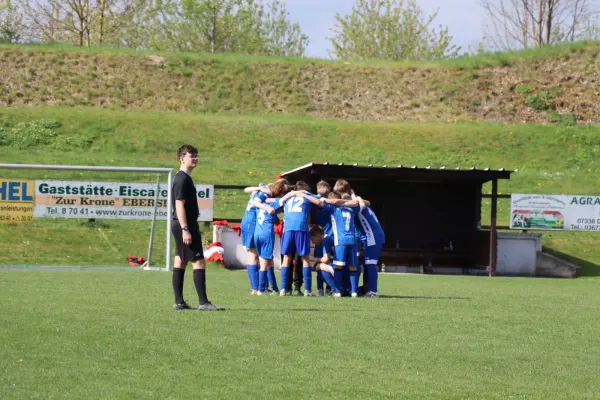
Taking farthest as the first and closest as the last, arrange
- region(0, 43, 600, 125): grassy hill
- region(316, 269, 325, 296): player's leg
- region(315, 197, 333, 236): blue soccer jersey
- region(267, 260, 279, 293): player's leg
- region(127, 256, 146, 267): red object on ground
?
1. region(0, 43, 600, 125): grassy hill
2. region(127, 256, 146, 267): red object on ground
3. region(267, 260, 279, 293): player's leg
4. region(316, 269, 325, 296): player's leg
5. region(315, 197, 333, 236): blue soccer jersey

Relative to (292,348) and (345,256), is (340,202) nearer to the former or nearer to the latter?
(345,256)

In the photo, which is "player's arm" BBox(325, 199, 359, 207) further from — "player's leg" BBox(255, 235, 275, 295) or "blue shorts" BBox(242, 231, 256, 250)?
"blue shorts" BBox(242, 231, 256, 250)

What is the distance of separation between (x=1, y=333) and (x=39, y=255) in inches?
667

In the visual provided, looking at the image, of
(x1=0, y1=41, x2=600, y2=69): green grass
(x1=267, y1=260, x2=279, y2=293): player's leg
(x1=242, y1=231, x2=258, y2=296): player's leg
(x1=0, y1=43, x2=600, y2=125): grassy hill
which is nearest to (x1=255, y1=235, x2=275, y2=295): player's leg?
(x1=242, y1=231, x2=258, y2=296): player's leg

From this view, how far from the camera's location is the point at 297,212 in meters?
14.6

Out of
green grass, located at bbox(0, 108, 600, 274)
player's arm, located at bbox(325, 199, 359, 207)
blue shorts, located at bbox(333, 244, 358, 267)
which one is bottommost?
blue shorts, located at bbox(333, 244, 358, 267)

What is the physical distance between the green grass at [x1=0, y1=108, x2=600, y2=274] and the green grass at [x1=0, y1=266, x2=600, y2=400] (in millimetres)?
17709

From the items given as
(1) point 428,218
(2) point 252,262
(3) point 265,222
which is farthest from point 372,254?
(1) point 428,218

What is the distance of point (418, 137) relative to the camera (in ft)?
136

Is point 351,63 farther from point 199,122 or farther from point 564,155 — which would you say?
point 564,155

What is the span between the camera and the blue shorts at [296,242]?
48.1 feet

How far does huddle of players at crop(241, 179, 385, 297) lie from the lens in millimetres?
14570

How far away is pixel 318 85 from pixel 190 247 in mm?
38466

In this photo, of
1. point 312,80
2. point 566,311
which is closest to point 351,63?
point 312,80
